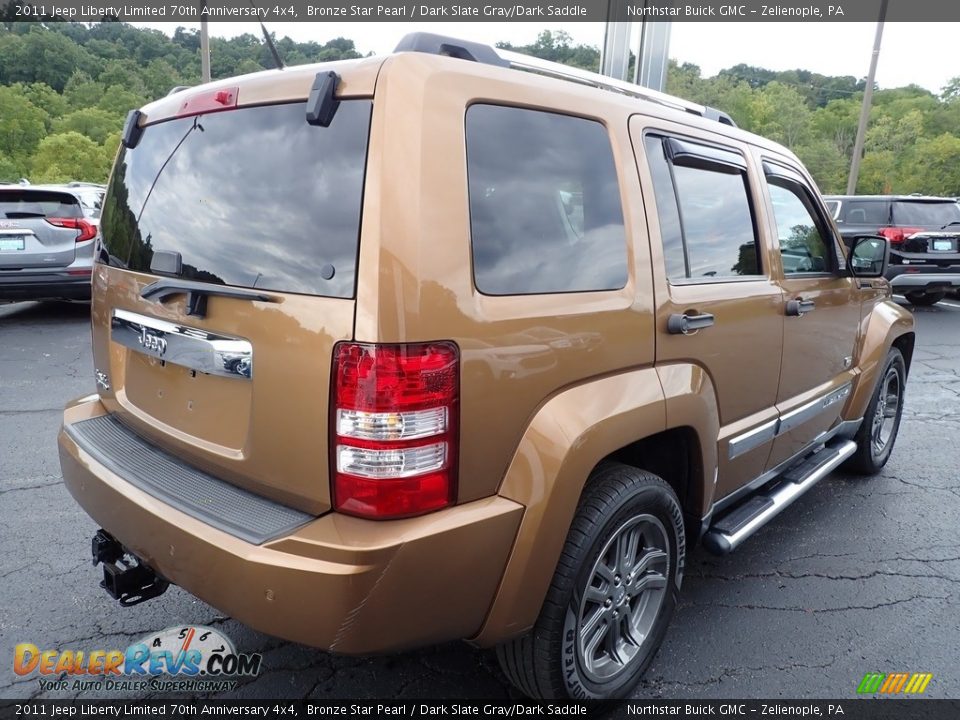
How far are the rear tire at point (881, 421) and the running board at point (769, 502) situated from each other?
46cm

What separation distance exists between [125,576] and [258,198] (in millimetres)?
1256

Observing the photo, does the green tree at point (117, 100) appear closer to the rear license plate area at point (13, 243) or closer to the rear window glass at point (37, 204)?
the rear window glass at point (37, 204)

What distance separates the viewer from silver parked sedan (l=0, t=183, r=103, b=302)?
7715 mm

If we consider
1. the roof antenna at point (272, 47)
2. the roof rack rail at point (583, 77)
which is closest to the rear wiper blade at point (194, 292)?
the roof antenna at point (272, 47)

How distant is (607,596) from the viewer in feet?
7.05

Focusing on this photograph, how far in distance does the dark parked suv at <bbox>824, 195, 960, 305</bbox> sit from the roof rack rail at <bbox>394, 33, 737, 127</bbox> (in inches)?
373

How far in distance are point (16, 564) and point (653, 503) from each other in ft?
9.34

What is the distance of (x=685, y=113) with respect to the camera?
2.56 meters

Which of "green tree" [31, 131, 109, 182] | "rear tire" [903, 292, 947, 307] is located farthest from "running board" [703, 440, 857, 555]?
"green tree" [31, 131, 109, 182]

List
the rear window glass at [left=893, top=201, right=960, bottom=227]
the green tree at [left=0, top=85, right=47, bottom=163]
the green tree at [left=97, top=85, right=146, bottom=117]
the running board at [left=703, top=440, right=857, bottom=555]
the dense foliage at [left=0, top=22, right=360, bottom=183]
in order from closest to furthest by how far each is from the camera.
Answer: the running board at [left=703, top=440, right=857, bottom=555] → the rear window glass at [left=893, top=201, right=960, bottom=227] → the green tree at [left=97, top=85, right=146, bottom=117] → the dense foliage at [left=0, top=22, right=360, bottom=183] → the green tree at [left=0, top=85, right=47, bottom=163]

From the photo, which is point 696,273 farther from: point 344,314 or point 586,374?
point 344,314

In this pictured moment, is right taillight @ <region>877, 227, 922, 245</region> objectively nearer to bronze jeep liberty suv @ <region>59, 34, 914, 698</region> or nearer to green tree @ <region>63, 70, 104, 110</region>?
bronze jeep liberty suv @ <region>59, 34, 914, 698</region>

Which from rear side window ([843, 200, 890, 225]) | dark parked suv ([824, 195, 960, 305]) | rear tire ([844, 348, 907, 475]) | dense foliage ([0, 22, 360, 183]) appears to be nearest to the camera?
rear tire ([844, 348, 907, 475])

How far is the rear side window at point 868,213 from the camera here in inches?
439
